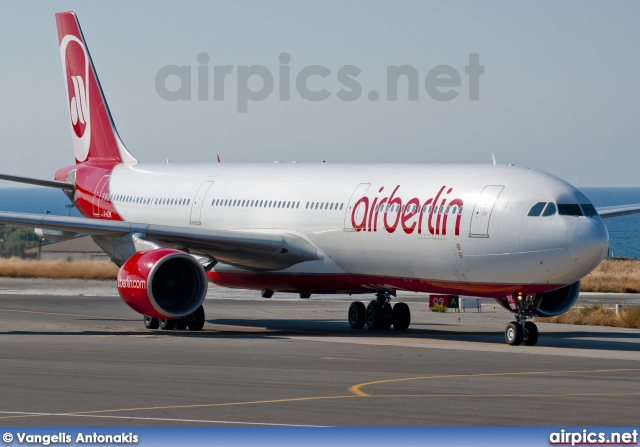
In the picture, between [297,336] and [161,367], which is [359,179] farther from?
[161,367]

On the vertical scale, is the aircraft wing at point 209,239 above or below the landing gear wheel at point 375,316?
above

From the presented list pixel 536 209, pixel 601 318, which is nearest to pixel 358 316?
pixel 601 318

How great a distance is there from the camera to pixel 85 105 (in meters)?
42.0

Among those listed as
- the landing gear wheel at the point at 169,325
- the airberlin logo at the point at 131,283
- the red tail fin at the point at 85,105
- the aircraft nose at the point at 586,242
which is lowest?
the landing gear wheel at the point at 169,325

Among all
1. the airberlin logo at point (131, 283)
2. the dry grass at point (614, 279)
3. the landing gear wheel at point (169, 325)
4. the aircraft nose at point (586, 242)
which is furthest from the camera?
the dry grass at point (614, 279)

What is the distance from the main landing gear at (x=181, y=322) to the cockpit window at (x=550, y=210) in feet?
32.1

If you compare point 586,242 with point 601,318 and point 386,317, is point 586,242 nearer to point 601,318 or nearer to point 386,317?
point 386,317

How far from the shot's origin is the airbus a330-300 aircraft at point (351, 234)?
88.8 feet

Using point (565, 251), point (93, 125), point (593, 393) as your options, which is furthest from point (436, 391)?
point (93, 125)

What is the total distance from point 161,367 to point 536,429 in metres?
8.96

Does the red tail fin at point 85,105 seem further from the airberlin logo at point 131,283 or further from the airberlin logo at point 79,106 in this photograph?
the airberlin logo at point 131,283

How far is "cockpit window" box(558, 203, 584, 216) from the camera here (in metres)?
26.8

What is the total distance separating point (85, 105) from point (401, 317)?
570 inches

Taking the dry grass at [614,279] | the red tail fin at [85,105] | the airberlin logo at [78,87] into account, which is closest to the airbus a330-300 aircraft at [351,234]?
the red tail fin at [85,105]
